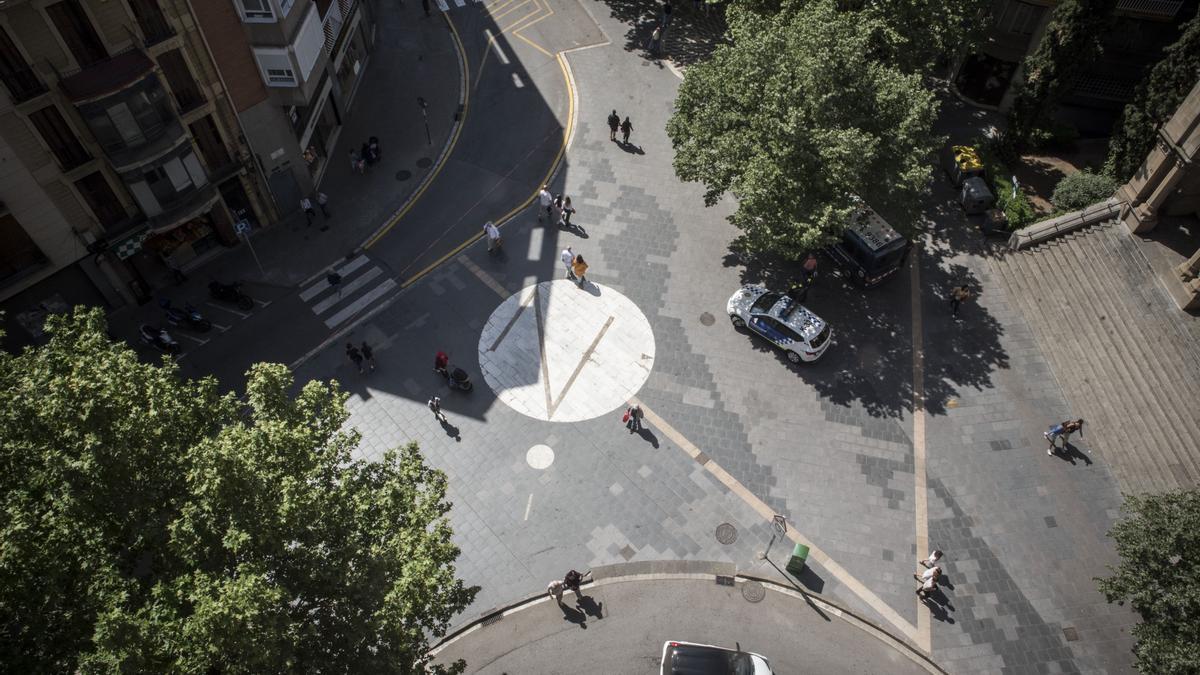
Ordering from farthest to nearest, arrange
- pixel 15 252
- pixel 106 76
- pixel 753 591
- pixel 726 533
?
Result: pixel 15 252 < pixel 726 533 < pixel 106 76 < pixel 753 591

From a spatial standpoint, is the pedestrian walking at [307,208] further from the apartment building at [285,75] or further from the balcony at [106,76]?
the balcony at [106,76]

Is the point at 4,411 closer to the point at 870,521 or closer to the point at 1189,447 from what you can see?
the point at 870,521

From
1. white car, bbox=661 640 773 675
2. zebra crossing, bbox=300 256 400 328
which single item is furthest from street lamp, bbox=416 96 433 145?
white car, bbox=661 640 773 675

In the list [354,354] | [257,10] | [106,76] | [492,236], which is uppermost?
[257,10]

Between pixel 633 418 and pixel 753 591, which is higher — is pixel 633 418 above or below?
above

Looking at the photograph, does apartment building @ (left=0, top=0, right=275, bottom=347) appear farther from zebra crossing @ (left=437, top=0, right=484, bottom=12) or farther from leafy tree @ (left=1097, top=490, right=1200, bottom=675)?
leafy tree @ (left=1097, top=490, right=1200, bottom=675)

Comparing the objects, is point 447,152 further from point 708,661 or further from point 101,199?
point 708,661

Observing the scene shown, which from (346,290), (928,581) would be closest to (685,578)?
(928,581)
